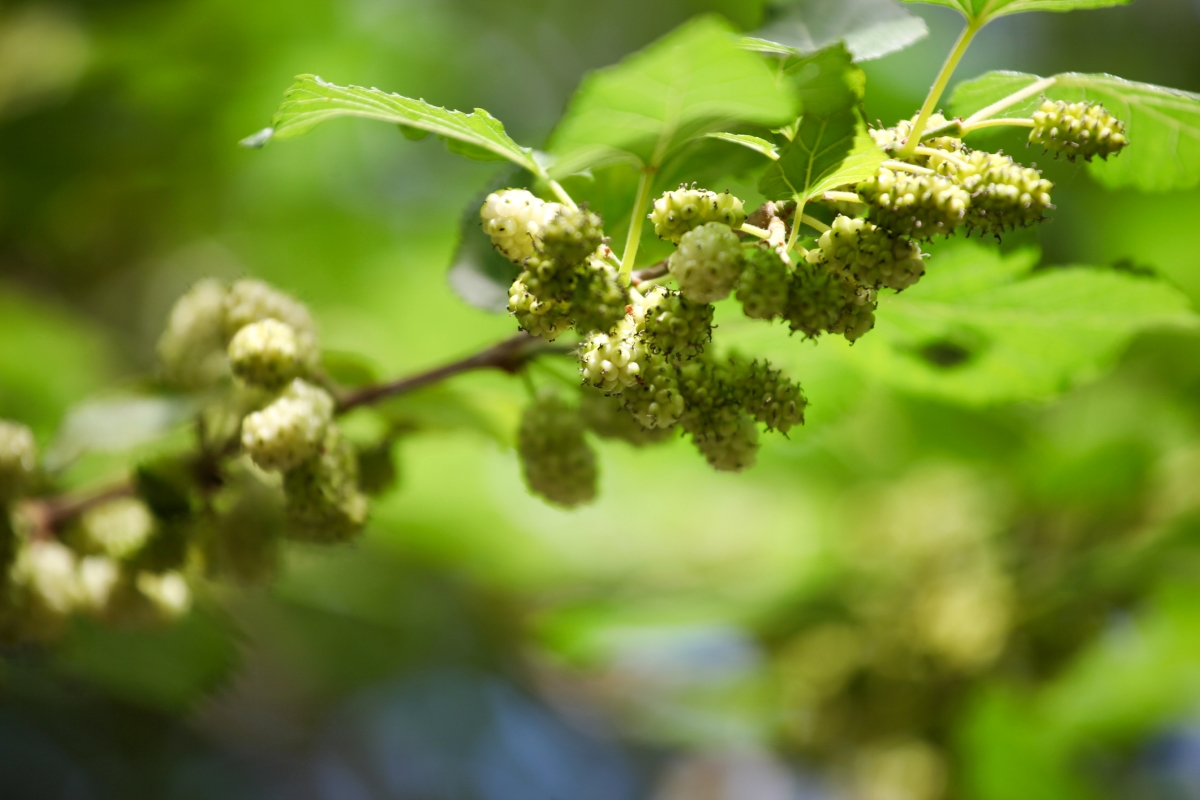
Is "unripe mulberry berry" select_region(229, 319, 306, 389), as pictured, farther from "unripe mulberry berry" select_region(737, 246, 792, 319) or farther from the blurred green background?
"unripe mulberry berry" select_region(737, 246, 792, 319)

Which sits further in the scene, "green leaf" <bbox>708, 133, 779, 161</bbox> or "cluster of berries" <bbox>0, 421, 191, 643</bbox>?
"cluster of berries" <bbox>0, 421, 191, 643</bbox>

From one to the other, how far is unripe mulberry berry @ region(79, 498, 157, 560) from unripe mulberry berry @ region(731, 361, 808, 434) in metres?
0.75

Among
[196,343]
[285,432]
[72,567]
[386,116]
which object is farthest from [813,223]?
[72,567]

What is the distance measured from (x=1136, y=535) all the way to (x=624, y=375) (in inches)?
66.4

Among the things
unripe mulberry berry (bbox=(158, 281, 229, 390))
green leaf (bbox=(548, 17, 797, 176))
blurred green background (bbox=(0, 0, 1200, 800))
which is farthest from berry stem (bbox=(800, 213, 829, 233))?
unripe mulberry berry (bbox=(158, 281, 229, 390))

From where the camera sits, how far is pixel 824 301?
30.3 inches

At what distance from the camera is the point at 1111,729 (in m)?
2.21

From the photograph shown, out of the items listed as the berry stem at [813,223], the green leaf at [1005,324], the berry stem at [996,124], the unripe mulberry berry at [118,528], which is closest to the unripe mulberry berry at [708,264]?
the berry stem at [813,223]

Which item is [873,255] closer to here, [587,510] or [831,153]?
[831,153]

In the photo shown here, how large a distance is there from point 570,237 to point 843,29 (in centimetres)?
35

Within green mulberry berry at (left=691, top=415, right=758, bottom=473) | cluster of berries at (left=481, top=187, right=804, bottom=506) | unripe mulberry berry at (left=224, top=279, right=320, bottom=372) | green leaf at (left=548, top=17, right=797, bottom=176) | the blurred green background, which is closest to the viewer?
green leaf at (left=548, top=17, right=797, bottom=176)

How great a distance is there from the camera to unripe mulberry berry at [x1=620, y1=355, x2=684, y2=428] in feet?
2.60

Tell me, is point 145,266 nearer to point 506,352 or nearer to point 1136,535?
point 506,352

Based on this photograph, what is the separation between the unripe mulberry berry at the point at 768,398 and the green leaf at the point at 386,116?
26cm
